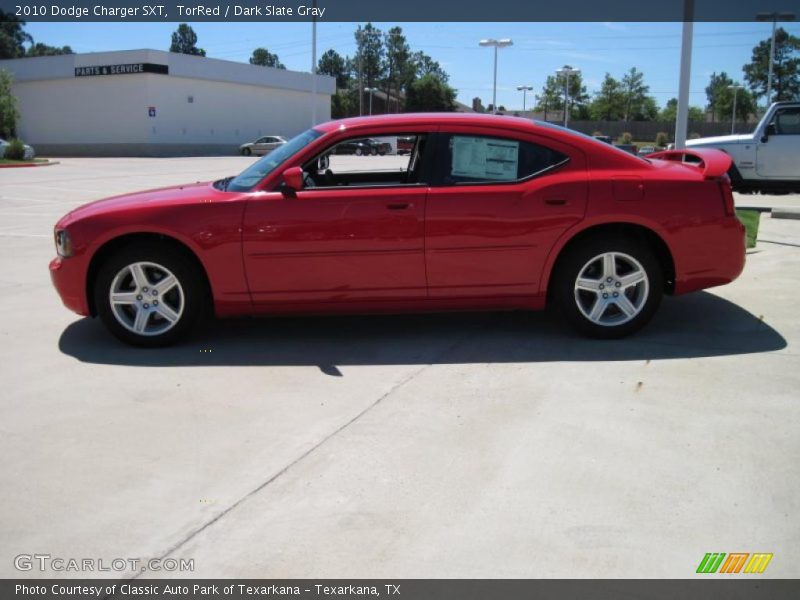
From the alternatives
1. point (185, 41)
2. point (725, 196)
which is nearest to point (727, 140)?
point (725, 196)

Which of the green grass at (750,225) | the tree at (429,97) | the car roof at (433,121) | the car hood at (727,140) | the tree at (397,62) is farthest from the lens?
the tree at (397,62)

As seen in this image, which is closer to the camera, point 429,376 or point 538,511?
point 538,511

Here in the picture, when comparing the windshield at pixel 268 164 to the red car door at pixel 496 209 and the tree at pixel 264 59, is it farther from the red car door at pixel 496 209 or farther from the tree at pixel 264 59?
the tree at pixel 264 59

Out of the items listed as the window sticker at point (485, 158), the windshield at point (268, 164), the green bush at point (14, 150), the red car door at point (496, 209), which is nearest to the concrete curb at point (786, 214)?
the red car door at point (496, 209)

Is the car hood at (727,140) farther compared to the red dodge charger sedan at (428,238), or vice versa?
the car hood at (727,140)

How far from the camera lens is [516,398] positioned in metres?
4.22

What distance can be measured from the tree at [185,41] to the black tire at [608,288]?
414 ft

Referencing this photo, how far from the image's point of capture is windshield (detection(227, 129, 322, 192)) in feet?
17.1

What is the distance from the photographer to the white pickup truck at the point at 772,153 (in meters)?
13.3

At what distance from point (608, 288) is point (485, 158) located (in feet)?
4.11

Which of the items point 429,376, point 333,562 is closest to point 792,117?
point 429,376

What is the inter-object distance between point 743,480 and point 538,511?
0.98 metres

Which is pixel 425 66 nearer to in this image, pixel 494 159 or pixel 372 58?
pixel 372 58
